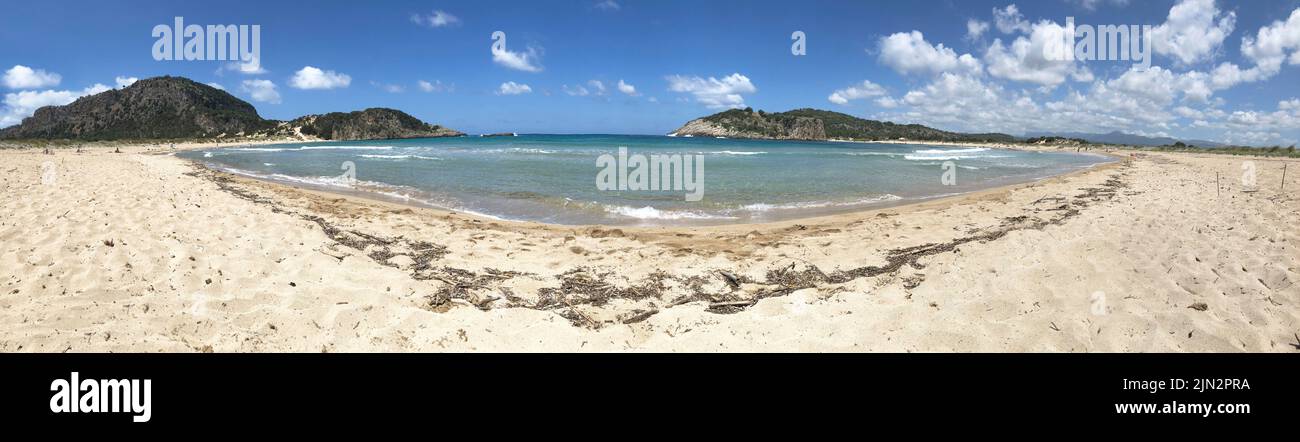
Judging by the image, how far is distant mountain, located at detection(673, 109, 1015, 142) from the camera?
484ft

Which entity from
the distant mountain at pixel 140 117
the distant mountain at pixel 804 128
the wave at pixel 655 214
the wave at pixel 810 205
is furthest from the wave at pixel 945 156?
the distant mountain at pixel 140 117

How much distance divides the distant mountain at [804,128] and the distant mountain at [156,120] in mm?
108367

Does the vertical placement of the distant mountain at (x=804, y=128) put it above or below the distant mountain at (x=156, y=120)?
above

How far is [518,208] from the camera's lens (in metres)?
13.2

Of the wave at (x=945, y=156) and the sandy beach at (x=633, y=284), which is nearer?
the sandy beach at (x=633, y=284)

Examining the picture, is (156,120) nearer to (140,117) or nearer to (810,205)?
(140,117)

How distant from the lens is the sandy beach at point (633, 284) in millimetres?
3918

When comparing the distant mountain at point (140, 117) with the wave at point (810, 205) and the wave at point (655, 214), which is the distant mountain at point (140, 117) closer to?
the wave at point (655, 214)

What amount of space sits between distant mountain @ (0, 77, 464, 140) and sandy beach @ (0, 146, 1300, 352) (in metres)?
115
